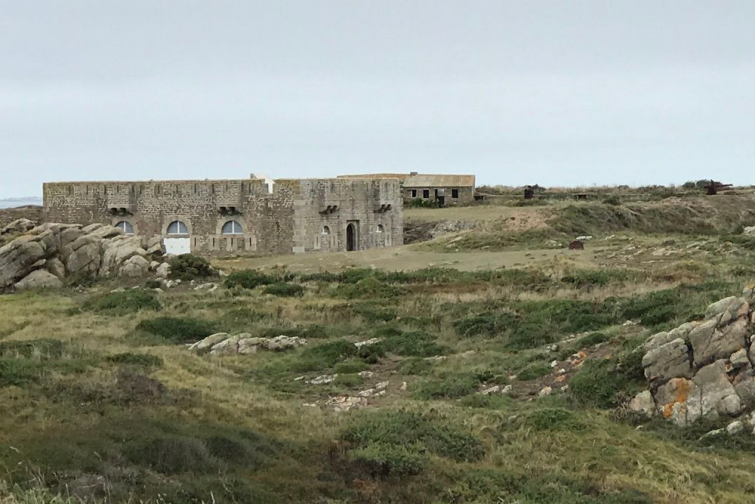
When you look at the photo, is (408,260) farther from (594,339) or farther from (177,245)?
(594,339)

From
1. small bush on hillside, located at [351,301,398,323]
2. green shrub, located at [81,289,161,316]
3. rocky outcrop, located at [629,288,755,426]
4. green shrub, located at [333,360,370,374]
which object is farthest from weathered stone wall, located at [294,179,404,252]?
rocky outcrop, located at [629,288,755,426]

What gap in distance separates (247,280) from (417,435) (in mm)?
17568

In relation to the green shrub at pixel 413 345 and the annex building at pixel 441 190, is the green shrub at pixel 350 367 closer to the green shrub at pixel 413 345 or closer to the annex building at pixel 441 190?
the green shrub at pixel 413 345

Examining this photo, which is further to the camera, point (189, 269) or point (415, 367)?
point (189, 269)

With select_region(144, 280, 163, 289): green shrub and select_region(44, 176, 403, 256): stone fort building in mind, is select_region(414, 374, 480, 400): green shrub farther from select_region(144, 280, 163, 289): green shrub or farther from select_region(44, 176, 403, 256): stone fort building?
select_region(44, 176, 403, 256): stone fort building

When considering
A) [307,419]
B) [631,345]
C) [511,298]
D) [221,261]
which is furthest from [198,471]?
[221,261]

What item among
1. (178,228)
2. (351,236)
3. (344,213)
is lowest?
(351,236)

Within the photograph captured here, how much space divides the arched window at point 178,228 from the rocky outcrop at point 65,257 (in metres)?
5.04

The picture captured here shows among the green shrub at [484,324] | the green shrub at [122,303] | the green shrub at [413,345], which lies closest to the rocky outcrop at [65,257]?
the green shrub at [122,303]

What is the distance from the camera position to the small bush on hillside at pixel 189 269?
96.0ft

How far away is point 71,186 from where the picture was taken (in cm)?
3809

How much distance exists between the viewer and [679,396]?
12.1 metres

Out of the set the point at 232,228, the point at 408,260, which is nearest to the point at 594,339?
the point at 408,260

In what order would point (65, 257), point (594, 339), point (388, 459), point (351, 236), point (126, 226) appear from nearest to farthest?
point (388, 459) < point (594, 339) < point (65, 257) < point (126, 226) < point (351, 236)
